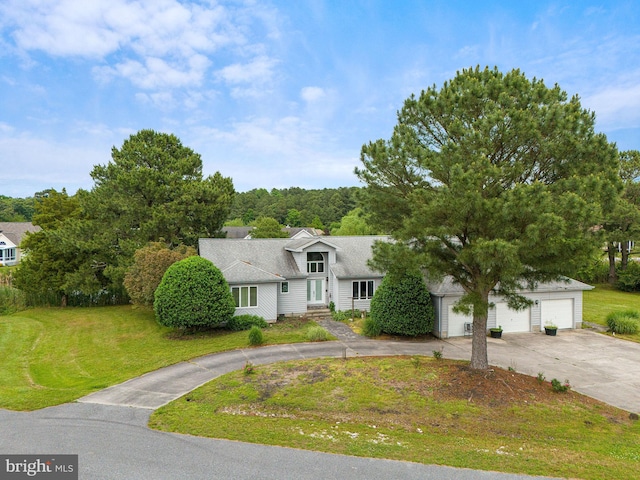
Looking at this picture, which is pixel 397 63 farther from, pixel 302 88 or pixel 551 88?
pixel 551 88

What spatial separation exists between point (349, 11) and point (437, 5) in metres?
3.96

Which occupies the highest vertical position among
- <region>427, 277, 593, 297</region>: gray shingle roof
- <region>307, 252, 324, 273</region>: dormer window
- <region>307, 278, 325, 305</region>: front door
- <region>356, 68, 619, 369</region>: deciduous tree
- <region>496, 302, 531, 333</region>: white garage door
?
<region>356, 68, 619, 369</region>: deciduous tree

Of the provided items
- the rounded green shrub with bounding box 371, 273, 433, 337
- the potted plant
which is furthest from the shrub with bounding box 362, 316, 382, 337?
the potted plant

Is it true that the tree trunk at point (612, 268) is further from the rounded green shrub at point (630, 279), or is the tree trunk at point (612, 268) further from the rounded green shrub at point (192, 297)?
the rounded green shrub at point (192, 297)

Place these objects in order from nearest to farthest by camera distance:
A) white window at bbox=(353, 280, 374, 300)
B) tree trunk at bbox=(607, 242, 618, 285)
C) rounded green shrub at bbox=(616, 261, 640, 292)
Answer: white window at bbox=(353, 280, 374, 300), rounded green shrub at bbox=(616, 261, 640, 292), tree trunk at bbox=(607, 242, 618, 285)

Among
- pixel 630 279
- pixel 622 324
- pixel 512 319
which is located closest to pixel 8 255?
pixel 512 319

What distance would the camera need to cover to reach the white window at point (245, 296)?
20266 mm

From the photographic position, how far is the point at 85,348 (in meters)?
17.2

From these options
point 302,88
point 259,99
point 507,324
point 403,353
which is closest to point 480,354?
point 403,353

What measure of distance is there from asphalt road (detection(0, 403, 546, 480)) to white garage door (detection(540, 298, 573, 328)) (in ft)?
48.8

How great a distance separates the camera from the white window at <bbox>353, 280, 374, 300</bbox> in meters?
22.9

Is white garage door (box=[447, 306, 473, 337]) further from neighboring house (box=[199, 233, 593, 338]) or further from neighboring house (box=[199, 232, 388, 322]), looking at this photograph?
neighboring house (box=[199, 232, 388, 322])

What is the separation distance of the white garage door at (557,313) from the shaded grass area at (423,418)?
A: 28.1ft

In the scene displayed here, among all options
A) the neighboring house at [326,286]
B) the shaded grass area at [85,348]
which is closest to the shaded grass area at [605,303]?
the neighboring house at [326,286]
